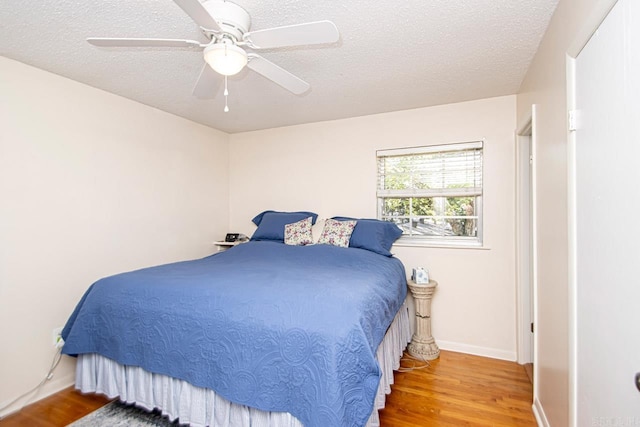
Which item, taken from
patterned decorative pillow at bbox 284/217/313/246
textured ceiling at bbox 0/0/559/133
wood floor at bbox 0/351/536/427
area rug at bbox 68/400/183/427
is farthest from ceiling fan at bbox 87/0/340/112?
wood floor at bbox 0/351/536/427

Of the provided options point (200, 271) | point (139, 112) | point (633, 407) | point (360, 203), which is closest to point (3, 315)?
point (200, 271)

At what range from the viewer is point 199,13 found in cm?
122

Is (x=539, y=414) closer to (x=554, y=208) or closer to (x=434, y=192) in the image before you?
(x=554, y=208)

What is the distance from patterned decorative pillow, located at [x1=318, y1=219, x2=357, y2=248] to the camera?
300 cm

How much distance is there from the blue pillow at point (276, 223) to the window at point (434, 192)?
88 centimetres

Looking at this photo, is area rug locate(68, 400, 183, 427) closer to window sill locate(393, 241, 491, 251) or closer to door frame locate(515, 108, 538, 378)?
window sill locate(393, 241, 491, 251)

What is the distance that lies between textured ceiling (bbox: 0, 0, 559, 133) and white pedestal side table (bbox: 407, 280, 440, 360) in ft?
5.80

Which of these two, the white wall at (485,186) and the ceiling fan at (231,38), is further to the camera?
the white wall at (485,186)

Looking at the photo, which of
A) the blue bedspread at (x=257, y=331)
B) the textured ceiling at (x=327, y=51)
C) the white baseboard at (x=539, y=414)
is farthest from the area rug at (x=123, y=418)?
the textured ceiling at (x=327, y=51)

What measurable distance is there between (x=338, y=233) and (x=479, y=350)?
1.72 metres

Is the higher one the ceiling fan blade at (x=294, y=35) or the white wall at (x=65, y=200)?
the ceiling fan blade at (x=294, y=35)

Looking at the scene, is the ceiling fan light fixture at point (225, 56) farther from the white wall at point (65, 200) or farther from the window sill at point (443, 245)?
the window sill at point (443, 245)

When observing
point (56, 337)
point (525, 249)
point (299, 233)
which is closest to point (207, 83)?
point (299, 233)

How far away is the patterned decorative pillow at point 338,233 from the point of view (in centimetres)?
300
